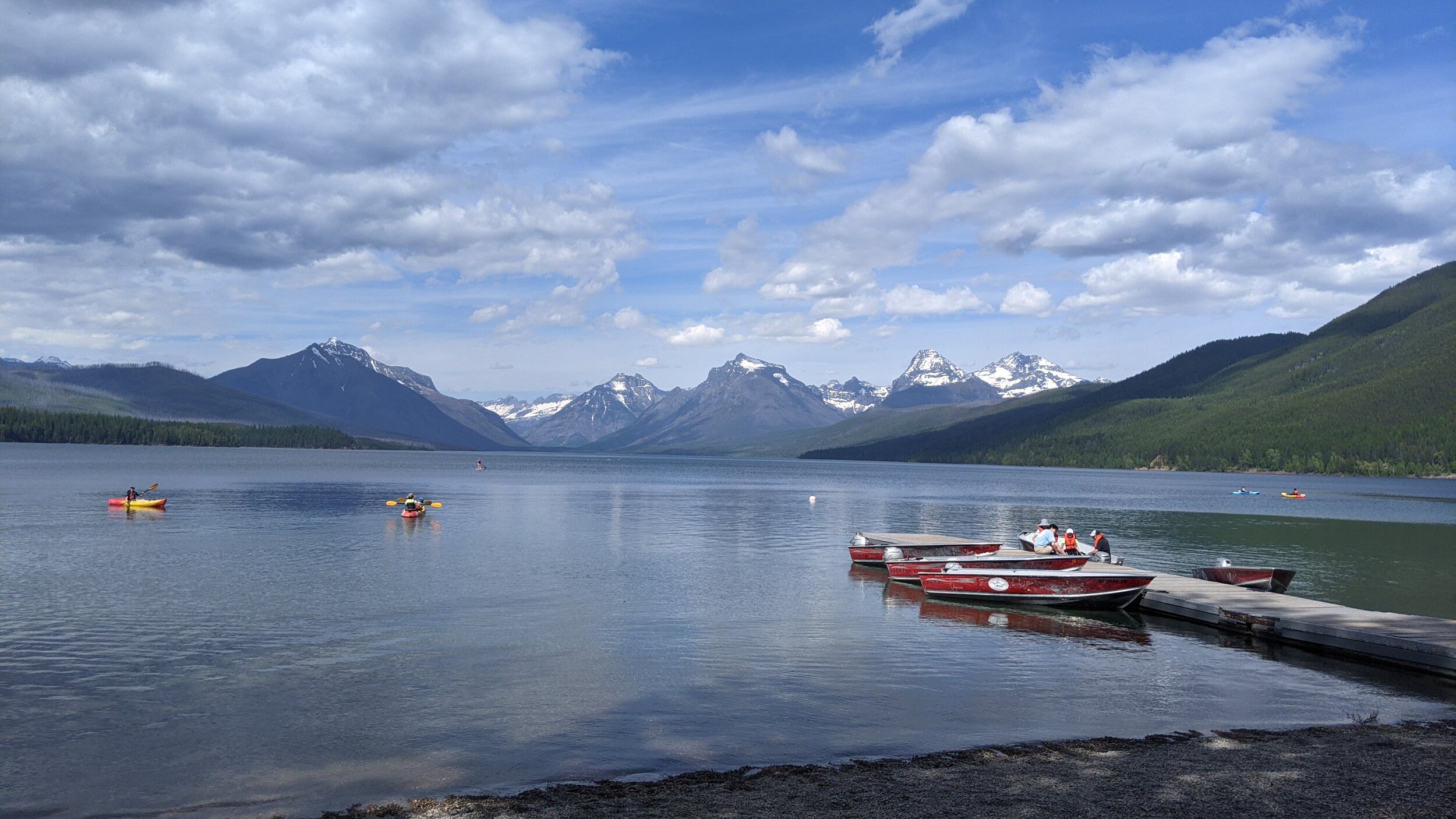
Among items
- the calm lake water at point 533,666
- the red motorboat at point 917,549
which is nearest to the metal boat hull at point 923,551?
the red motorboat at point 917,549

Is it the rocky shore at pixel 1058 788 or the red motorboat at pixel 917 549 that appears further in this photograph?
the red motorboat at pixel 917 549

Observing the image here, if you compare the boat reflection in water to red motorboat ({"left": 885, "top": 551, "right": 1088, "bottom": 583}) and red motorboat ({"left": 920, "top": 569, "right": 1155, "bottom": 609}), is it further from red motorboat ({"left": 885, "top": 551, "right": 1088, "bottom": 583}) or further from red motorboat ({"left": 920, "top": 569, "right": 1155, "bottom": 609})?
red motorboat ({"left": 885, "top": 551, "right": 1088, "bottom": 583})

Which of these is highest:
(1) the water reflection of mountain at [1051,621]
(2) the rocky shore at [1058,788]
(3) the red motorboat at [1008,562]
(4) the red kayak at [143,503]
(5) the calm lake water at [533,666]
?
(4) the red kayak at [143,503]

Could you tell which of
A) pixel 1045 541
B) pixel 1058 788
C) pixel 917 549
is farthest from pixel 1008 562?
pixel 1058 788

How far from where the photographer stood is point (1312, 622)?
31.9 m

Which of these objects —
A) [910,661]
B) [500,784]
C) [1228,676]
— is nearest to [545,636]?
[910,661]

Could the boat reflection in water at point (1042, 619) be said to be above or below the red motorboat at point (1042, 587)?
below

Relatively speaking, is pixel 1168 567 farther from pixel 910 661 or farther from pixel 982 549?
pixel 910 661

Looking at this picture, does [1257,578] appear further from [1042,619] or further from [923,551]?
[923,551]

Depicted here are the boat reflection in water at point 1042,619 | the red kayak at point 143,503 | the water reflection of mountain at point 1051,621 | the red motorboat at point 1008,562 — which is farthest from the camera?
the red kayak at point 143,503

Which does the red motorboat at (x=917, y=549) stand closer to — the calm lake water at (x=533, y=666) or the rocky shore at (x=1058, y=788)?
the calm lake water at (x=533, y=666)

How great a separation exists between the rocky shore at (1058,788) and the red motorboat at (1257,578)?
26679 millimetres

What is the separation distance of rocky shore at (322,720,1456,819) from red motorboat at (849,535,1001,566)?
111ft

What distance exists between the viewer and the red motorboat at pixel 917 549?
179 feet
